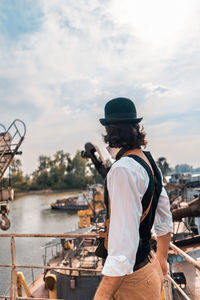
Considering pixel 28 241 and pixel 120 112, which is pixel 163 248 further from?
pixel 28 241

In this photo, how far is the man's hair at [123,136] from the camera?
1.51m

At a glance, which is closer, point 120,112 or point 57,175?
point 120,112

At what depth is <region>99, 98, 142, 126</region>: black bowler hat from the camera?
152 cm

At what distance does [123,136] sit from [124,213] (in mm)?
490

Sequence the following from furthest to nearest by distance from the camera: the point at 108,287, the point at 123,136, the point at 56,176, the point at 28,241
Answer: the point at 56,176, the point at 28,241, the point at 123,136, the point at 108,287

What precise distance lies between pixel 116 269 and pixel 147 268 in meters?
0.35

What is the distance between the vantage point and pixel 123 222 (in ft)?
4.04

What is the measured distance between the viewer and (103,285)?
4.02ft

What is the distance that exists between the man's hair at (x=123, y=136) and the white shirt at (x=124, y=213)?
19cm

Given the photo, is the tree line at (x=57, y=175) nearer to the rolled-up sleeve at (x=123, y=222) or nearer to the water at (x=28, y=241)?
the water at (x=28, y=241)

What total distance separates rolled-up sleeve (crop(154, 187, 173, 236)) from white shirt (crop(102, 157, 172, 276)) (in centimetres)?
48

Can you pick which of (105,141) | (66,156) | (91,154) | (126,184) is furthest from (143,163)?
(66,156)

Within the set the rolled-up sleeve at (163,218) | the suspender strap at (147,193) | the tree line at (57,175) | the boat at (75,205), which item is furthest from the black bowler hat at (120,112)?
the tree line at (57,175)

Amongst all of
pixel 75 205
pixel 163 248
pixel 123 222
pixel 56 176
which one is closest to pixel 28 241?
pixel 75 205
